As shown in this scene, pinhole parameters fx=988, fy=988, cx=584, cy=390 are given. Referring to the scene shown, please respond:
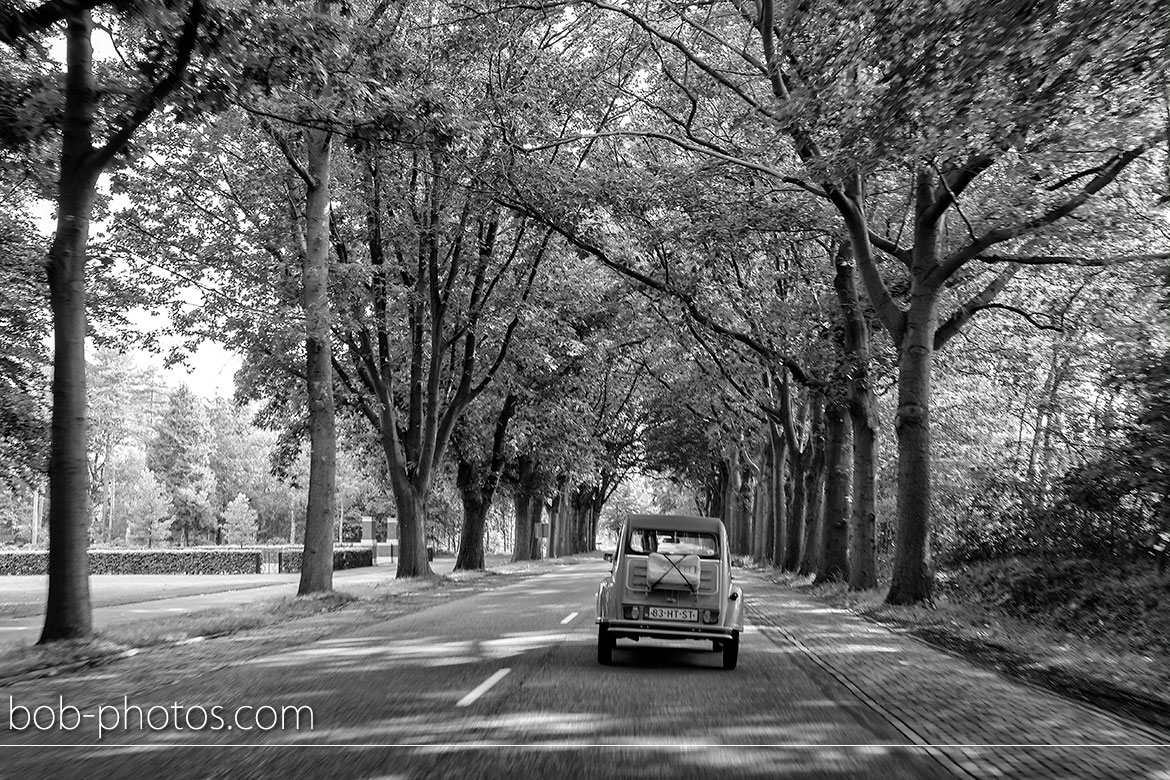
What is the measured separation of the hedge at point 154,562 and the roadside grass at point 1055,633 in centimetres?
2714

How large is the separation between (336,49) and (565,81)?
965cm

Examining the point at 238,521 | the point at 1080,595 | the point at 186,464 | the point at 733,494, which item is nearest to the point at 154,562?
the point at 733,494

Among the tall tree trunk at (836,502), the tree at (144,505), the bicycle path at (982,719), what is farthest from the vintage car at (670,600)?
the tree at (144,505)

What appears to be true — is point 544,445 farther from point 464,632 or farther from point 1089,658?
point 1089,658

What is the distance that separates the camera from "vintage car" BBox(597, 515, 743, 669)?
1052 centimetres

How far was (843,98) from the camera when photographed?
12.3 metres

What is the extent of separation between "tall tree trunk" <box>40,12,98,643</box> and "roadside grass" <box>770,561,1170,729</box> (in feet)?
33.9

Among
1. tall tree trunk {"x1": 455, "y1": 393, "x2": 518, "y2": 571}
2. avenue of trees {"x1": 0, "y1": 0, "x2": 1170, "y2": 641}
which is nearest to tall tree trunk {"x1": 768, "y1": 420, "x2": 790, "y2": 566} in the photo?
avenue of trees {"x1": 0, "y1": 0, "x2": 1170, "y2": 641}

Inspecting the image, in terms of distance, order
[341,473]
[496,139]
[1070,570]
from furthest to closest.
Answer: [341,473]
[496,139]
[1070,570]

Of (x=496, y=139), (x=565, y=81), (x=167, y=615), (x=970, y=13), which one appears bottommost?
(x=167, y=615)

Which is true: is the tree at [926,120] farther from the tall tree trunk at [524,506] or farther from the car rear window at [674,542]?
the tall tree trunk at [524,506]

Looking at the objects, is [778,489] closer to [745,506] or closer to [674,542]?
[745,506]

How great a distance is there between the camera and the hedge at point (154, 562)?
132 ft

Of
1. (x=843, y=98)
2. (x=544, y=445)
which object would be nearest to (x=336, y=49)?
(x=843, y=98)
